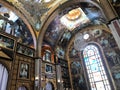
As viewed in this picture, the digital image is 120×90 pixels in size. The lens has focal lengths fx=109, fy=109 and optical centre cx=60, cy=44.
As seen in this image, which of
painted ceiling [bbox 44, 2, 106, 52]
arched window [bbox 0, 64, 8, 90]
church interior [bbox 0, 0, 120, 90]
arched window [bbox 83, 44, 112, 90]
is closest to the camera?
arched window [bbox 0, 64, 8, 90]

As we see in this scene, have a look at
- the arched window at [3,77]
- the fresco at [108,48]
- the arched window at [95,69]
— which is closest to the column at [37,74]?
the arched window at [3,77]

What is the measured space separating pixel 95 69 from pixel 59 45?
16.8 ft

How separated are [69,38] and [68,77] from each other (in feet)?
16.5

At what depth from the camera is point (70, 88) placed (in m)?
12.4

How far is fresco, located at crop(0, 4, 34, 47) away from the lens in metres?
9.44

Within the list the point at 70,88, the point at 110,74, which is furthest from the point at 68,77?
the point at 110,74

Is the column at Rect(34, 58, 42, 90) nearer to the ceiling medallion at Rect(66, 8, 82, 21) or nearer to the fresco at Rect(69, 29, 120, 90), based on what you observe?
the fresco at Rect(69, 29, 120, 90)

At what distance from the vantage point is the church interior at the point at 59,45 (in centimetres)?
826

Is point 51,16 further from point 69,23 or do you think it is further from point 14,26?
point 14,26

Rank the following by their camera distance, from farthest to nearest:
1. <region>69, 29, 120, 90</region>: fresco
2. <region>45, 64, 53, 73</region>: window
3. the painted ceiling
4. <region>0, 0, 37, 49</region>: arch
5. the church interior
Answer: the painted ceiling, <region>45, 64, 53, 73</region>: window, <region>69, 29, 120, 90</region>: fresco, <region>0, 0, 37, 49</region>: arch, the church interior

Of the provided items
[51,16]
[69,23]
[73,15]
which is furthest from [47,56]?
[73,15]

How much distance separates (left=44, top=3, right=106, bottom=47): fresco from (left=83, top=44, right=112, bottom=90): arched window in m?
2.96

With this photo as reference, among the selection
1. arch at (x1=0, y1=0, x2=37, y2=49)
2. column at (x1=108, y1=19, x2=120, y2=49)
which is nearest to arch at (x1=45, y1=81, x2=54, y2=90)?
arch at (x1=0, y1=0, x2=37, y2=49)

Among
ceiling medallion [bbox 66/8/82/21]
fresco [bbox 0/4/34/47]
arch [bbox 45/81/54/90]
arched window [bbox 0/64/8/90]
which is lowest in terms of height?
arch [bbox 45/81/54/90]
